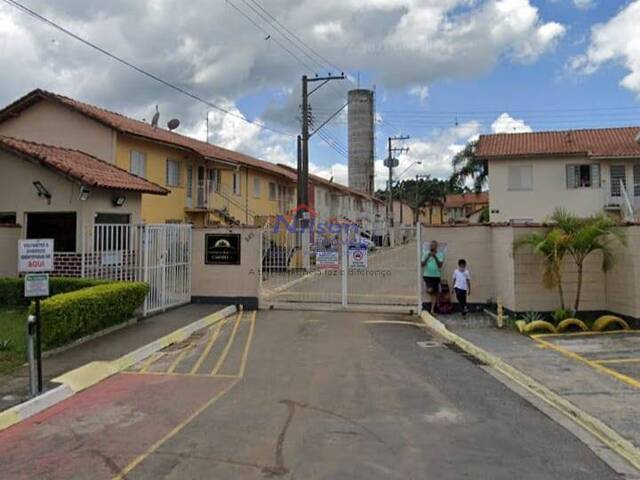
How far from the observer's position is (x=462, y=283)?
14.1 metres

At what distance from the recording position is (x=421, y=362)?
9.72 meters

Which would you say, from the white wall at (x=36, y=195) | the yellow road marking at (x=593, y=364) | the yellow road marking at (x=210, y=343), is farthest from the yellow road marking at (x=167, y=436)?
the white wall at (x=36, y=195)

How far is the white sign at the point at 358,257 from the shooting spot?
51.1 ft

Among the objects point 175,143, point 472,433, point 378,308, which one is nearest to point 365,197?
point 175,143

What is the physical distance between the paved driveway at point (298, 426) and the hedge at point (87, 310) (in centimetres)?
168

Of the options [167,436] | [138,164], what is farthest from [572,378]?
[138,164]

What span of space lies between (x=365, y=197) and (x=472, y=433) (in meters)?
53.6

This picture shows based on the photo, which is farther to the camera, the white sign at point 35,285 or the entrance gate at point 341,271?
the entrance gate at point 341,271

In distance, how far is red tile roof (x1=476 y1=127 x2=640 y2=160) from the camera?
28344 millimetres

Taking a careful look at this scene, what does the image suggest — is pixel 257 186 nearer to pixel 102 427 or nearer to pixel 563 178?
pixel 563 178

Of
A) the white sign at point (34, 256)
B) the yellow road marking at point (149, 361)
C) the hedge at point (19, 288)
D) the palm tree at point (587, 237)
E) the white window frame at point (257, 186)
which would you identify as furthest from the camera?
the white window frame at point (257, 186)

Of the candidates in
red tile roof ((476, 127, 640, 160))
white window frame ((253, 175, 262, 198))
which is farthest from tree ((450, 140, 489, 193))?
white window frame ((253, 175, 262, 198))

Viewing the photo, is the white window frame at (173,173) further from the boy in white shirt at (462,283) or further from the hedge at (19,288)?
the boy in white shirt at (462,283)

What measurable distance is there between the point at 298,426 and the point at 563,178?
26811mm
